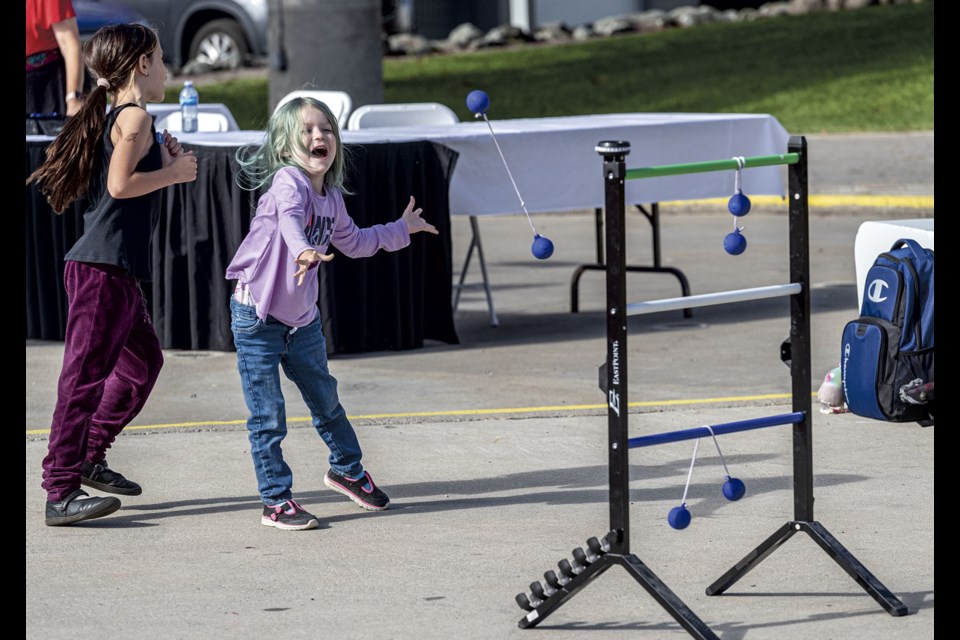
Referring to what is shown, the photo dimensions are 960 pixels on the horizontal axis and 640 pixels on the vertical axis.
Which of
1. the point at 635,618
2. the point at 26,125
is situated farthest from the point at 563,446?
the point at 26,125

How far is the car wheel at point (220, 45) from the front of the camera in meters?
24.2

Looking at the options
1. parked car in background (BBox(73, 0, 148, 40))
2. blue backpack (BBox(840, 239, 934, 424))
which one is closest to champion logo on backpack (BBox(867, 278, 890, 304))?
blue backpack (BBox(840, 239, 934, 424))

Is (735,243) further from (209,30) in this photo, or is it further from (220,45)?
(220,45)

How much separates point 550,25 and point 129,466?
23064 millimetres

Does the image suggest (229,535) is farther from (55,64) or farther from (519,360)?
(55,64)

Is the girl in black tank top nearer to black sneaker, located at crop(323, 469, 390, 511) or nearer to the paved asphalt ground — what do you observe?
the paved asphalt ground

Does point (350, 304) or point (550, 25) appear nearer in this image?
point (350, 304)

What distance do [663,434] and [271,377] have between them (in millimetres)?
1660

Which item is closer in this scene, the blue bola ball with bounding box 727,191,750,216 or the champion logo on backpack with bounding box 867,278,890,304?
the blue bola ball with bounding box 727,191,750,216

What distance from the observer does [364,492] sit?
6.01 m

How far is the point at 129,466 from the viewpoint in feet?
21.9

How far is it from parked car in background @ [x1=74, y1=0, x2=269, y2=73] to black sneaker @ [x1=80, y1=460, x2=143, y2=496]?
56.9 ft

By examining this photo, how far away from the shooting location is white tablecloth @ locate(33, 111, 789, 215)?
918 cm

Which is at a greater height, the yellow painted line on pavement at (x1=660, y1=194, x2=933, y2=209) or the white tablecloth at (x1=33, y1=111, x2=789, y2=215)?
the white tablecloth at (x1=33, y1=111, x2=789, y2=215)
